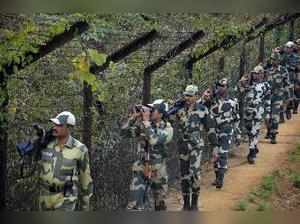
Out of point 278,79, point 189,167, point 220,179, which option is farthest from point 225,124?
point 278,79

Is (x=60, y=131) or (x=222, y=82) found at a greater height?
(x=222, y=82)

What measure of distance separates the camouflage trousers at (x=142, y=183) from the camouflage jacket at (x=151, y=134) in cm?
7

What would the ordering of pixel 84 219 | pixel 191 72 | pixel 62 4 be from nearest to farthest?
pixel 62 4, pixel 84 219, pixel 191 72

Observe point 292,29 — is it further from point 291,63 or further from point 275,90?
point 275,90

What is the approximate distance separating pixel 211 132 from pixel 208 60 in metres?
0.56

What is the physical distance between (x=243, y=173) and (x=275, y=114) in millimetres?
723

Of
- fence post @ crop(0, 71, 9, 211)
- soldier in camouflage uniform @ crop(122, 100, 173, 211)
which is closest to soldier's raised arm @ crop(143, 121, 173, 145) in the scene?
soldier in camouflage uniform @ crop(122, 100, 173, 211)

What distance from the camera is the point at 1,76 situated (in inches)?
165

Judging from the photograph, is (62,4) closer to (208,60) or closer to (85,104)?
(85,104)

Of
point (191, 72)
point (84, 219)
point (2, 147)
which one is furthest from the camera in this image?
point (191, 72)

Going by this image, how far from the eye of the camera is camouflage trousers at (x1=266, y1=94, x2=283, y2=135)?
18.4 feet

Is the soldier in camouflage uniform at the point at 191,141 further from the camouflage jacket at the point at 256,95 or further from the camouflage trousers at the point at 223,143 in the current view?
the camouflage jacket at the point at 256,95

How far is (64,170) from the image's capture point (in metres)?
4.11

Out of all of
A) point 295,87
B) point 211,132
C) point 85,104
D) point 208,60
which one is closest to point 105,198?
point 85,104
